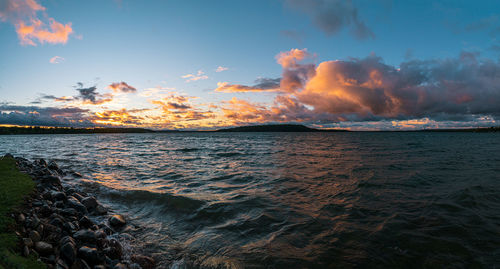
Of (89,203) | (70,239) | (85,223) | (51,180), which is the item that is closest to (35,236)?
(70,239)

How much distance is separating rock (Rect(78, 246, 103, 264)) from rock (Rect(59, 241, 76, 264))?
0.15 m

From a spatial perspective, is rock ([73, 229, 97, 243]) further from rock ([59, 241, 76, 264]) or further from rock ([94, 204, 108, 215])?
rock ([94, 204, 108, 215])

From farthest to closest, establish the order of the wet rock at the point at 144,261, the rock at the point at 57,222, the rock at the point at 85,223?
the rock at the point at 85,223 < the rock at the point at 57,222 < the wet rock at the point at 144,261

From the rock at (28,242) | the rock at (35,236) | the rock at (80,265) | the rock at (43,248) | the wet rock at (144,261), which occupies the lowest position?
the wet rock at (144,261)

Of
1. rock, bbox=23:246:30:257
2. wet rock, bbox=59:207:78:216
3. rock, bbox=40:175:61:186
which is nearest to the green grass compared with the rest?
rock, bbox=23:246:30:257

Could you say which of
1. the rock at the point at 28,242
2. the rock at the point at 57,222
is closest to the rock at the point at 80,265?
the rock at the point at 28,242

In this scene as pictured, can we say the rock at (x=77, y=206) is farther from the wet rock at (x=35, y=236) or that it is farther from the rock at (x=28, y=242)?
the rock at (x=28, y=242)

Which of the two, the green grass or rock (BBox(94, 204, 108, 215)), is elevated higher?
the green grass

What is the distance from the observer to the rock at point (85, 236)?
5.54m

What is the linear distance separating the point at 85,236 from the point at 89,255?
3.58 ft

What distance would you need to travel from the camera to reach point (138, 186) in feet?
41.9

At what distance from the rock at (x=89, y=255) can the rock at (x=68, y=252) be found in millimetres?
149

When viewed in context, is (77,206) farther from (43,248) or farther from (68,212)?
(43,248)

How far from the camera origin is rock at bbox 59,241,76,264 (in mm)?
4555
